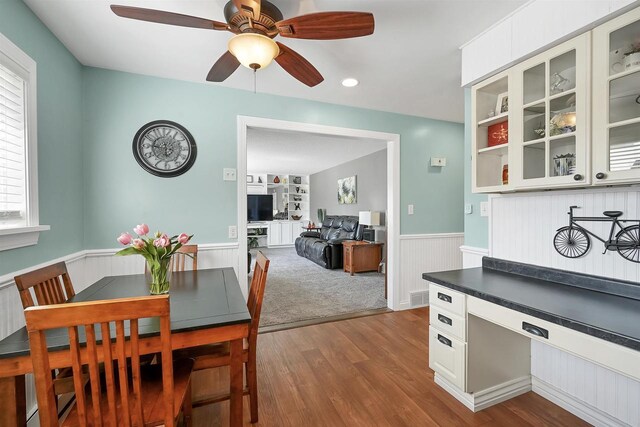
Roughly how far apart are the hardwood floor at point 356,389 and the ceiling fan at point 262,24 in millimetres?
2110

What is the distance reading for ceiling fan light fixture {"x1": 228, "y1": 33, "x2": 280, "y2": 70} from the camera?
1.44 metres

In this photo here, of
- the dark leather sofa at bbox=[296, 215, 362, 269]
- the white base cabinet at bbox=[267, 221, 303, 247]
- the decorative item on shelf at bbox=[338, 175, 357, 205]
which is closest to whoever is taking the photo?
the dark leather sofa at bbox=[296, 215, 362, 269]

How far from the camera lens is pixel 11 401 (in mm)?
1104

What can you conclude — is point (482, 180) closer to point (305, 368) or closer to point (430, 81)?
point (430, 81)

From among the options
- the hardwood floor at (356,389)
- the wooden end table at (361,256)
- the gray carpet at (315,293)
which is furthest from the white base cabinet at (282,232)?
the hardwood floor at (356,389)

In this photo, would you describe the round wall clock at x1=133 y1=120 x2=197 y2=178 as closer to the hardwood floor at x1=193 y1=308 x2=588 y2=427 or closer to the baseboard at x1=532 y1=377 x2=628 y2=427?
the hardwood floor at x1=193 y1=308 x2=588 y2=427

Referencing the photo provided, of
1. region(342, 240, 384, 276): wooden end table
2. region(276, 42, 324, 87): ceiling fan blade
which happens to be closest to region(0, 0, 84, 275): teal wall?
region(276, 42, 324, 87): ceiling fan blade

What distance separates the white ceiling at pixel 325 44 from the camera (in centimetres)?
172

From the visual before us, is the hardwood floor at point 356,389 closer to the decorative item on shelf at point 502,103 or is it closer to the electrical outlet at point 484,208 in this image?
the electrical outlet at point 484,208

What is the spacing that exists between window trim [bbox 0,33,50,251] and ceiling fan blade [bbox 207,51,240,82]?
102cm

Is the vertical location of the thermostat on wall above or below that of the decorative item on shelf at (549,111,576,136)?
above

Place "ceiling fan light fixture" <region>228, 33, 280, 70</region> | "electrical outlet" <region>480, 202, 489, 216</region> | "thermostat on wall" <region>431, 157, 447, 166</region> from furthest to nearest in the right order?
1. "thermostat on wall" <region>431, 157, 447, 166</region>
2. "electrical outlet" <region>480, 202, 489, 216</region>
3. "ceiling fan light fixture" <region>228, 33, 280, 70</region>

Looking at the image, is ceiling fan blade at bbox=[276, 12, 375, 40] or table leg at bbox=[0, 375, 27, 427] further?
ceiling fan blade at bbox=[276, 12, 375, 40]

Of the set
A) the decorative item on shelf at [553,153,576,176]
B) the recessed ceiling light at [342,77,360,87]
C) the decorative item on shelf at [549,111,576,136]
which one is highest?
the recessed ceiling light at [342,77,360,87]
